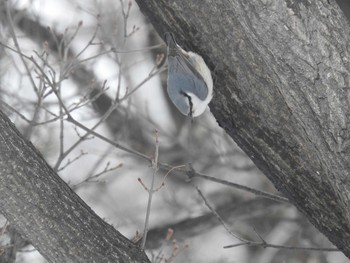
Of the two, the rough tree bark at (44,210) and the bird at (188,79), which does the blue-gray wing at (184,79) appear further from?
the rough tree bark at (44,210)

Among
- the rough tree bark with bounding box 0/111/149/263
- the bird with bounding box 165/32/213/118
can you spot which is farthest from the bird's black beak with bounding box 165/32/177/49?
the rough tree bark with bounding box 0/111/149/263

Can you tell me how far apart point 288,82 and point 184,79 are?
0.85 meters

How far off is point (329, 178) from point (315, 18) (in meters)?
0.71

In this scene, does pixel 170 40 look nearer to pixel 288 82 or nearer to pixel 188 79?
pixel 188 79

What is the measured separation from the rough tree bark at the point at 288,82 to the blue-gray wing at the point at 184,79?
21 cm

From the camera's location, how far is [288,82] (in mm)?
3135

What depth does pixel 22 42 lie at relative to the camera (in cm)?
716

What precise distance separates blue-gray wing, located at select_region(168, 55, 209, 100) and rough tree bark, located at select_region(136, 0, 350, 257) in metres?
0.21

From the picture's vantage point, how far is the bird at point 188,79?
11.1ft

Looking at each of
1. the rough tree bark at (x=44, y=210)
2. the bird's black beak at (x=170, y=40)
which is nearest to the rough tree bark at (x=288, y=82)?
the bird's black beak at (x=170, y=40)

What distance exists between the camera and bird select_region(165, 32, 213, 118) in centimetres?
339

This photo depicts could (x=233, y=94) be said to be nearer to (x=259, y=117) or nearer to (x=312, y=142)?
(x=259, y=117)

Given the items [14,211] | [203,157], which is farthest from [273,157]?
[203,157]

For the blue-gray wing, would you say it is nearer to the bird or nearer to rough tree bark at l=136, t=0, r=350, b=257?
the bird
